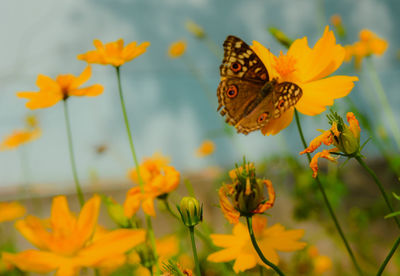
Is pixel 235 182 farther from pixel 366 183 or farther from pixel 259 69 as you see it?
pixel 366 183

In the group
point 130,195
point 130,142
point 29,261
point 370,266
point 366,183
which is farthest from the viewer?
point 366,183

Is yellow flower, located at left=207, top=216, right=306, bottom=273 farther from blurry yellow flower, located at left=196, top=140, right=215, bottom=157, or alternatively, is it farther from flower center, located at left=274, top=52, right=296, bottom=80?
blurry yellow flower, located at left=196, top=140, right=215, bottom=157

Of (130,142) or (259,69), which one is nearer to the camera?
(130,142)

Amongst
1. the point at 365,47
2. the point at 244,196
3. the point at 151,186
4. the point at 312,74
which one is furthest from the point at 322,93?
the point at 365,47

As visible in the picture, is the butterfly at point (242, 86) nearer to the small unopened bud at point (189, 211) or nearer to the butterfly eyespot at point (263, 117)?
Answer: the butterfly eyespot at point (263, 117)

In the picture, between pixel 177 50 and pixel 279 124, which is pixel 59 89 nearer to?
pixel 279 124

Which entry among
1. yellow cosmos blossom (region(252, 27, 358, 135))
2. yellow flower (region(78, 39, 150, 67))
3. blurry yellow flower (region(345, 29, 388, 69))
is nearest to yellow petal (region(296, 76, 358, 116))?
yellow cosmos blossom (region(252, 27, 358, 135))

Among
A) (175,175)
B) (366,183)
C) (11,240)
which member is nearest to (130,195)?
(175,175)
